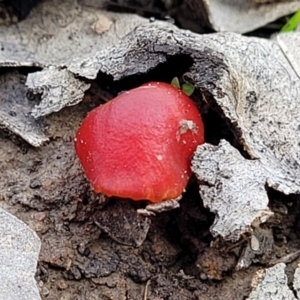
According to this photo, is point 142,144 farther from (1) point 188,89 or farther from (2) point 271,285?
(2) point 271,285

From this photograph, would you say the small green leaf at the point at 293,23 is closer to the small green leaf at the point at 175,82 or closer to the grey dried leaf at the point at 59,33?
the grey dried leaf at the point at 59,33

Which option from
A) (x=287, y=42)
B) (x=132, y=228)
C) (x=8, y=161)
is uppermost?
(x=287, y=42)

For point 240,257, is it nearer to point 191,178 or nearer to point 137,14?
point 191,178

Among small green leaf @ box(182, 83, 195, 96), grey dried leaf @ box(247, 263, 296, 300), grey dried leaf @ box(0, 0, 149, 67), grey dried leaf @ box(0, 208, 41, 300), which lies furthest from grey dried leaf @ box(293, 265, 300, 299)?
grey dried leaf @ box(0, 0, 149, 67)

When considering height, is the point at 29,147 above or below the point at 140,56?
below

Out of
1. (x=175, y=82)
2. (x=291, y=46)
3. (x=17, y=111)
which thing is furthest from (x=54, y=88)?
(x=291, y=46)

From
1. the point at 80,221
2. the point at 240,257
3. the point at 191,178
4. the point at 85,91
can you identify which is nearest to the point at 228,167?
the point at 191,178

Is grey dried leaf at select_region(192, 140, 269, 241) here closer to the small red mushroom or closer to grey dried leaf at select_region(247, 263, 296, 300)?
the small red mushroom
